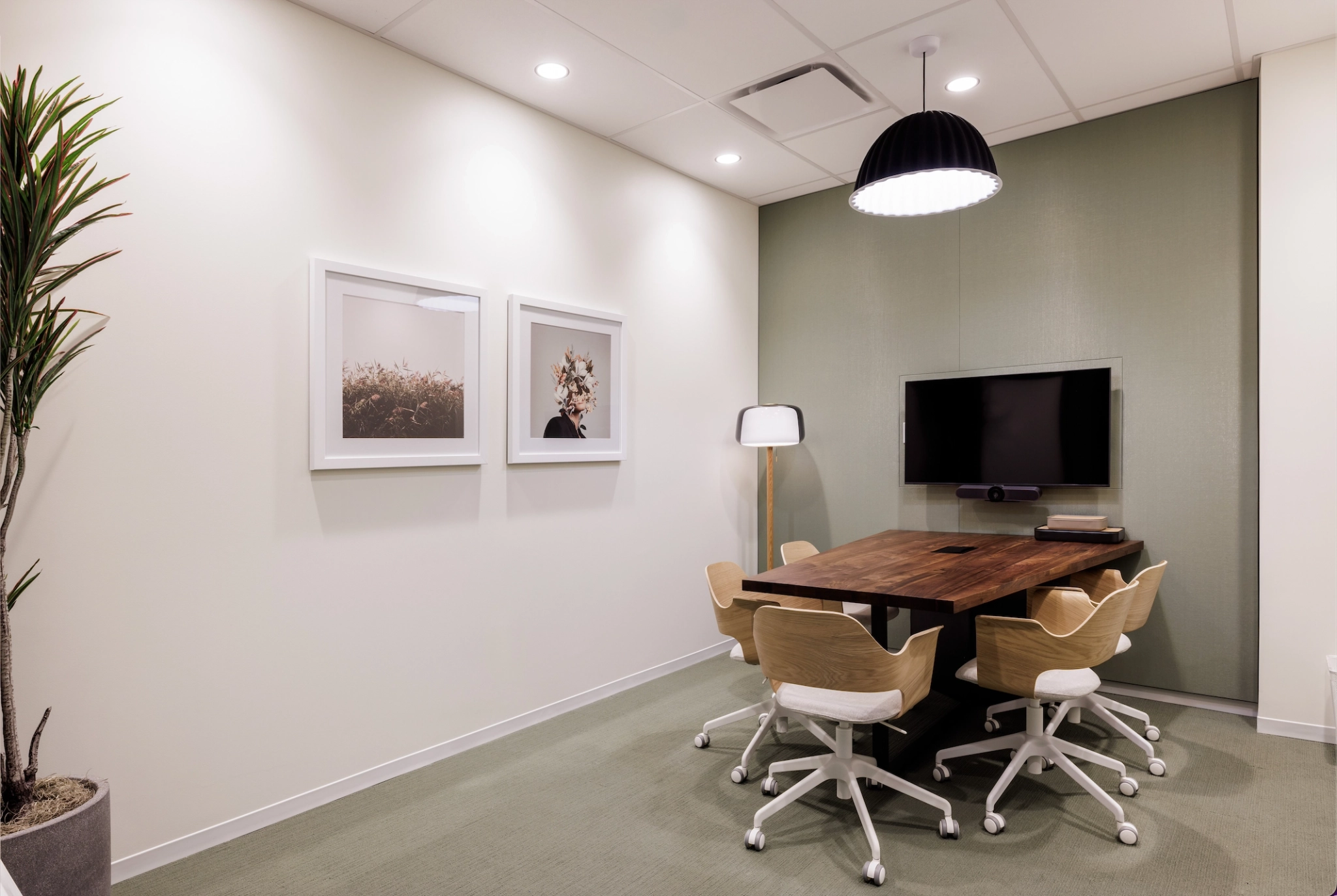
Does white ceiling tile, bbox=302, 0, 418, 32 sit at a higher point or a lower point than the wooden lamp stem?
higher

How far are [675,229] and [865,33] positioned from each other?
1770 millimetres

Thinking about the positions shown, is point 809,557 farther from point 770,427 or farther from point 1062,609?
point 1062,609

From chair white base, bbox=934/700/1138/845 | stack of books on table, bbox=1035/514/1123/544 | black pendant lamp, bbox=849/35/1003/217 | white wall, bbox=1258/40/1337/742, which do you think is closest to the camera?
chair white base, bbox=934/700/1138/845

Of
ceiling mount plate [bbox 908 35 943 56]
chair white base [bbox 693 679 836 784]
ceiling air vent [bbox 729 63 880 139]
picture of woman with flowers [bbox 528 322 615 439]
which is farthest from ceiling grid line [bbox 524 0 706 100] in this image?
chair white base [bbox 693 679 836 784]

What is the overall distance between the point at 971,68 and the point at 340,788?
419 centimetres

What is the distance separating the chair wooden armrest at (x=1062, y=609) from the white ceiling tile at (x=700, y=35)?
2.58 meters

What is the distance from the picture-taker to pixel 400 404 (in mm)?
3232

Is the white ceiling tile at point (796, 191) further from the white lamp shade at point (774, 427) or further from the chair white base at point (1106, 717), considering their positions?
the chair white base at point (1106, 717)

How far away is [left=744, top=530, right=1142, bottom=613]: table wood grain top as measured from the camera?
260 cm

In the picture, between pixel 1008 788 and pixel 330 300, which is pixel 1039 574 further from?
pixel 330 300

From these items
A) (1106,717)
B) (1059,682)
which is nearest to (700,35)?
(1059,682)

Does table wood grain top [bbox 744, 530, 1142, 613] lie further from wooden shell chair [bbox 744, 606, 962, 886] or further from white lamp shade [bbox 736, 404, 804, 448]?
white lamp shade [bbox 736, 404, 804, 448]

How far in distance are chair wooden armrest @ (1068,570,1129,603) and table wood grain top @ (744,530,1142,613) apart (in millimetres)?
82

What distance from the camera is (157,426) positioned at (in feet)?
8.35
